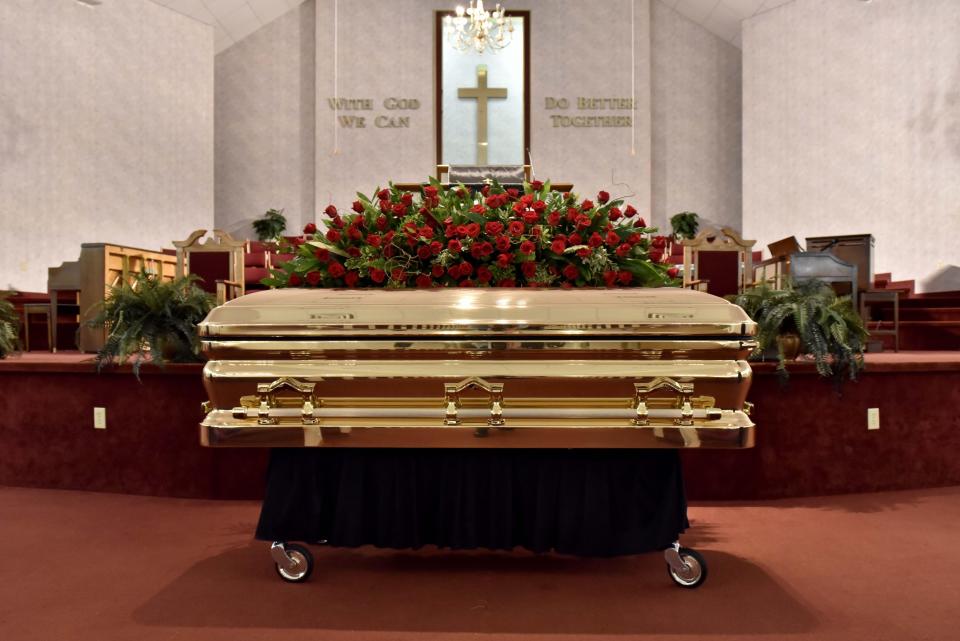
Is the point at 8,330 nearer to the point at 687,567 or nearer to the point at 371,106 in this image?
the point at 687,567

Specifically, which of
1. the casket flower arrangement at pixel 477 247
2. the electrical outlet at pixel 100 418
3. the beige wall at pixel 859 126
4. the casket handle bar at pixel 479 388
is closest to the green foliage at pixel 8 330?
the electrical outlet at pixel 100 418

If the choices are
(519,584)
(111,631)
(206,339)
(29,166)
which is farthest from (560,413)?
(29,166)

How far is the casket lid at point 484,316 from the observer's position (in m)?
1.90

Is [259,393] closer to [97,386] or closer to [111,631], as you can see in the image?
[111,631]

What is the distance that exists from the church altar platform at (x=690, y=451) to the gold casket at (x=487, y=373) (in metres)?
1.44

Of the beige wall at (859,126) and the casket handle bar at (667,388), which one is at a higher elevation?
the beige wall at (859,126)

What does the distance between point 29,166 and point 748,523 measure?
7934 millimetres

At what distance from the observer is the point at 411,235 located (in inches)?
91.8

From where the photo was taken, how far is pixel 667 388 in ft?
6.20

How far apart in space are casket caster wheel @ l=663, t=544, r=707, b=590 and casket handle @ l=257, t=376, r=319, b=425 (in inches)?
46.1

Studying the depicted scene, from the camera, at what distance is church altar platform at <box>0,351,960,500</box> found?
10.7 feet

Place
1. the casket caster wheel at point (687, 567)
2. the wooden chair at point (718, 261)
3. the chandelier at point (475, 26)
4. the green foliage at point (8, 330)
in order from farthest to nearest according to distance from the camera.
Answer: the chandelier at point (475, 26) → the wooden chair at point (718, 261) → the green foliage at point (8, 330) → the casket caster wheel at point (687, 567)

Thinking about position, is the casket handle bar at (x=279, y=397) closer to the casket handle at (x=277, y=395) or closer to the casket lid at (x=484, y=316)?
the casket handle at (x=277, y=395)

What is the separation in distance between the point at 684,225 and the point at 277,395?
9292 millimetres
